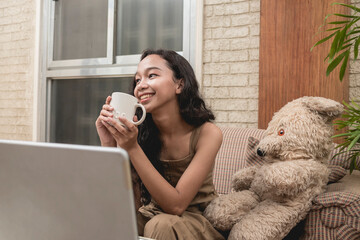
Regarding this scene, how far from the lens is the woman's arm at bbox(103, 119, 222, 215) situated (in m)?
0.94

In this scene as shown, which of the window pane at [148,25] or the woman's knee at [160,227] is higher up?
the window pane at [148,25]

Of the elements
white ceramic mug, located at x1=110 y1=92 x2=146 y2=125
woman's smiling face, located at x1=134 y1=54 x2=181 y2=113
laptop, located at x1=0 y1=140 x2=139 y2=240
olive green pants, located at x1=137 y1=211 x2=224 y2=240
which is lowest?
olive green pants, located at x1=137 y1=211 x2=224 y2=240

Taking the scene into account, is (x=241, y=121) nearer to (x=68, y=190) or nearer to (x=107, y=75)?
(x=107, y=75)

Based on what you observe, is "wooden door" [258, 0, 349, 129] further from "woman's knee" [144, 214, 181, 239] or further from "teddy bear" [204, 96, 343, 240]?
"woman's knee" [144, 214, 181, 239]

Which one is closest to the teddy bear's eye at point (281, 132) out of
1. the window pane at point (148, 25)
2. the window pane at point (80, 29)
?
the window pane at point (148, 25)

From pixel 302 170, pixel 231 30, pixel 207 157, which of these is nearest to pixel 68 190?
pixel 207 157

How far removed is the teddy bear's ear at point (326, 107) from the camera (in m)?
1.09

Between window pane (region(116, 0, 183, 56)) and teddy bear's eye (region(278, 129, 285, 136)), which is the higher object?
window pane (region(116, 0, 183, 56))

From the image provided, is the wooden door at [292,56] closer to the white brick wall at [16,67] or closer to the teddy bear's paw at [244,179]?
the teddy bear's paw at [244,179]

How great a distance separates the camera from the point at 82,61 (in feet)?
8.82

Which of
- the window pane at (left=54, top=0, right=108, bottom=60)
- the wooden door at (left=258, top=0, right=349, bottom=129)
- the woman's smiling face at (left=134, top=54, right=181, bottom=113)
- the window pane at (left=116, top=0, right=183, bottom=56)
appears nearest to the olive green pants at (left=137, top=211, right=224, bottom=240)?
the woman's smiling face at (left=134, top=54, right=181, bottom=113)

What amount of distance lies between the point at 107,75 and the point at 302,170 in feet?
6.05

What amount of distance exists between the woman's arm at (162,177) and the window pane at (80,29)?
1.78 m

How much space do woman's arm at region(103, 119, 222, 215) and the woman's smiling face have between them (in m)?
0.19
